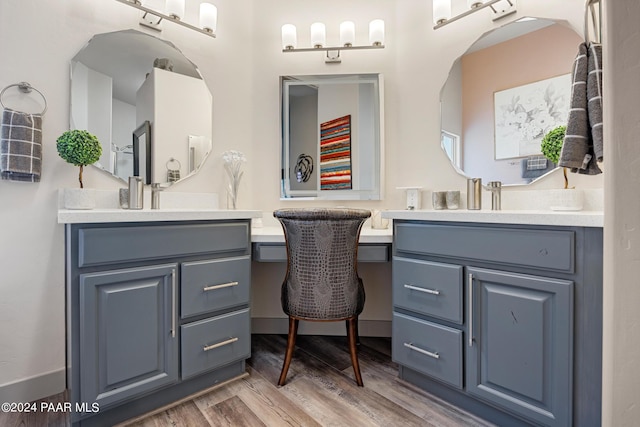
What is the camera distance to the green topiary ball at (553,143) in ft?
4.78

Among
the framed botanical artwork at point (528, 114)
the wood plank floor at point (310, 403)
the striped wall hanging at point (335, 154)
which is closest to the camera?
the wood plank floor at point (310, 403)

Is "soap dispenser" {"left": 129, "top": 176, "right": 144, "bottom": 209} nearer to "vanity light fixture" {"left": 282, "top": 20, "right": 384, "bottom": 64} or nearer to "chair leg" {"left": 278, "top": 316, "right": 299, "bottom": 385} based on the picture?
"chair leg" {"left": 278, "top": 316, "right": 299, "bottom": 385}

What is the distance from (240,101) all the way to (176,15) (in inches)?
23.9

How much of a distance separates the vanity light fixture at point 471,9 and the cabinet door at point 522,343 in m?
1.47

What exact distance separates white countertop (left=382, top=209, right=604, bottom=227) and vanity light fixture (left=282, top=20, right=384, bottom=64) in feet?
4.18

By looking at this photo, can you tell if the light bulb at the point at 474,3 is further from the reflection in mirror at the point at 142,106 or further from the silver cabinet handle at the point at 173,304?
the silver cabinet handle at the point at 173,304

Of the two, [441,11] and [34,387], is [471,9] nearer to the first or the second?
[441,11]

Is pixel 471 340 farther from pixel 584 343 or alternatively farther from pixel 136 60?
pixel 136 60

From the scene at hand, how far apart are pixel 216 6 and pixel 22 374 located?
2372 mm

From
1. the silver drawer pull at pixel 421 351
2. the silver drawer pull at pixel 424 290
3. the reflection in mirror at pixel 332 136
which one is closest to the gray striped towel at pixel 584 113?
the silver drawer pull at pixel 424 290

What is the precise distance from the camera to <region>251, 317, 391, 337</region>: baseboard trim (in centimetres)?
220

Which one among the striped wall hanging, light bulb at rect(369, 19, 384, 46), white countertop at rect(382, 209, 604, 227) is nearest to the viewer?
white countertop at rect(382, 209, 604, 227)

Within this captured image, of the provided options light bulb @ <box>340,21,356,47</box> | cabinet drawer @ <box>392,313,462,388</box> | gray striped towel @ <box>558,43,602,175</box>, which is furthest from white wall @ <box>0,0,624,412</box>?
cabinet drawer @ <box>392,313,462,388</box>

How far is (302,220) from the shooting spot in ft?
4.81
